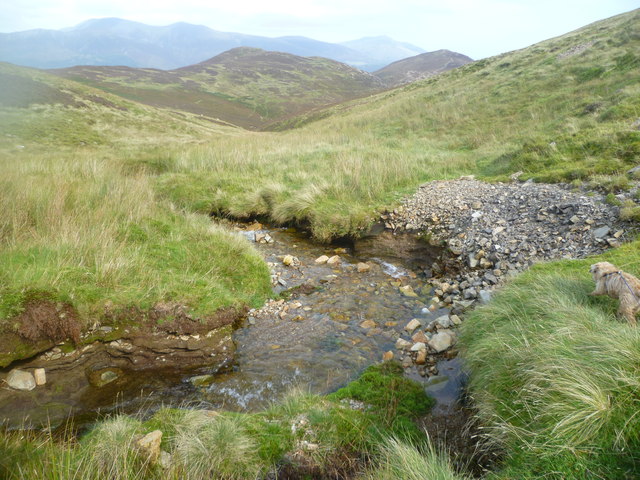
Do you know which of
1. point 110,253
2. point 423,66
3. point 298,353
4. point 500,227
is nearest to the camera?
point 298,353

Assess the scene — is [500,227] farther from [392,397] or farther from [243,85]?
[243,85]

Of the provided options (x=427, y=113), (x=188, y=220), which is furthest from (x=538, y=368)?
(x=427, y=113)

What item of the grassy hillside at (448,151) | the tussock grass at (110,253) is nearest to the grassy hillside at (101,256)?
the tussock grass at (110,253)

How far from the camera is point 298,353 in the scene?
5.02 metres

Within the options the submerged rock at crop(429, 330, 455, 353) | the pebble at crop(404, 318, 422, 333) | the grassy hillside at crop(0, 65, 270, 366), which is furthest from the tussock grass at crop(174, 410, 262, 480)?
the pebble at crop(404, 318, 422, 333)

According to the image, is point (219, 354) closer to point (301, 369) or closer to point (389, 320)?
point (301, 369)

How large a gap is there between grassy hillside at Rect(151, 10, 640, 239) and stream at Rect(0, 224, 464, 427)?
210 centimetres

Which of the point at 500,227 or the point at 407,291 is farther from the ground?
the point at 500,227

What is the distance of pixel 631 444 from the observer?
1.94 m

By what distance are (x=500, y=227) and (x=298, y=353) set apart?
5.26 meters

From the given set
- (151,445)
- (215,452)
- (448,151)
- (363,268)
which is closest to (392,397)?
(215,452)

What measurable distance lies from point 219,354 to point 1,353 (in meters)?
2.54

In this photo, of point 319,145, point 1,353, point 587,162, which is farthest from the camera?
point 319,145

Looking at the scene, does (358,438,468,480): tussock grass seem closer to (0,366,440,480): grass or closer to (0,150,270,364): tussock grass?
(0,366,440,480): grass
